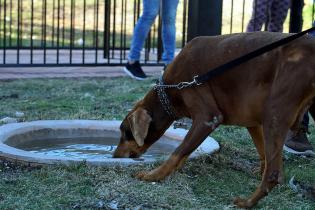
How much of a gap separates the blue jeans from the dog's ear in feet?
Result: 12.4

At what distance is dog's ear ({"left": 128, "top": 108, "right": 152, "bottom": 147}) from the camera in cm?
404

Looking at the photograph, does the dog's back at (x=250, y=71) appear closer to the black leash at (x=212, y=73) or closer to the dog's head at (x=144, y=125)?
the black leash at (x=212, y=73)

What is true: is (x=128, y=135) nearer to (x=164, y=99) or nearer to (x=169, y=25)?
(x=164, y=99)

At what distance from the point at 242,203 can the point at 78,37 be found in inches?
417

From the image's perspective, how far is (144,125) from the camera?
159 inches

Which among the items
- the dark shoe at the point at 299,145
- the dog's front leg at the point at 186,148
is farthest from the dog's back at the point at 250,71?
the dark shoe at the point at 299,145

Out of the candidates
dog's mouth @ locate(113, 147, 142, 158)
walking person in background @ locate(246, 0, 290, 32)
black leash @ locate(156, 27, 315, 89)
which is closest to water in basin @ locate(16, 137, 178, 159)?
dog's mouth @ locate(113, 147, 142, 158)

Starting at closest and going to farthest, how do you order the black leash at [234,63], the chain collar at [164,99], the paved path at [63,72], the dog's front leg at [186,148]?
the black leash at [234,63] < the dog's front leg at [186,148] < the chain collar at [164,99] < the paved path at [63,72]

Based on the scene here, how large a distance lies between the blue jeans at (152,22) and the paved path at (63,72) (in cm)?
112

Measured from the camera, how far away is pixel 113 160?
416 cm

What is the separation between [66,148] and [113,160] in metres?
0.91

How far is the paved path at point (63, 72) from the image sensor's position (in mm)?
8727

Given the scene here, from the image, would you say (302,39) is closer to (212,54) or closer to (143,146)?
(212,54)

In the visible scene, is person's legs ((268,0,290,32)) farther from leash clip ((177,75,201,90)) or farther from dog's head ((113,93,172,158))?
leash clip ((177,75,201,90))
